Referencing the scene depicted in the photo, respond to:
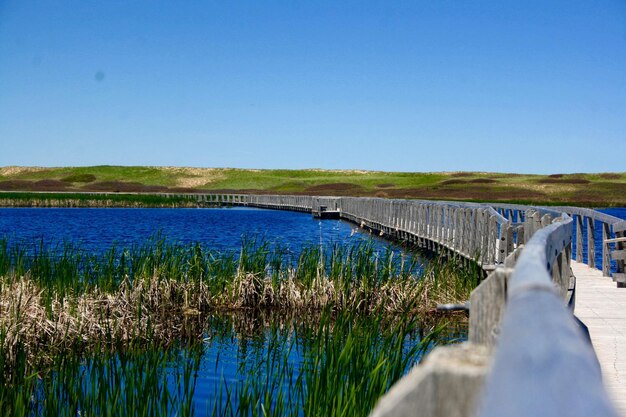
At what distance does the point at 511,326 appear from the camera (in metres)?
0.93

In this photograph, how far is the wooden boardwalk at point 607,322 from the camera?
5.36 metres

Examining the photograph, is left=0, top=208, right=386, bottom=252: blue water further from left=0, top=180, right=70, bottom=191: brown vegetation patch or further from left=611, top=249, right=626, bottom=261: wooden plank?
left=0, top=180, right=70, bottom=191: brown vegetation patch

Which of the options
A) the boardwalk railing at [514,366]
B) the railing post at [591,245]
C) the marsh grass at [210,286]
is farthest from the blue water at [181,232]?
the boardwalk railing at [514,366]

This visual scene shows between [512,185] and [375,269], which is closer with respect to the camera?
[375,269]

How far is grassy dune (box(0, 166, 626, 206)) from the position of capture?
96.6m

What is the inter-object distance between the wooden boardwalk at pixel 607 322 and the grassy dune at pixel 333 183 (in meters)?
72.9

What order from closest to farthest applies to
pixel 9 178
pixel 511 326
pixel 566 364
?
pixel 566 364 < pixel 511 326 < pixel 9 178

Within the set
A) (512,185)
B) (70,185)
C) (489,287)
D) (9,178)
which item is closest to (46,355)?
(489,287)

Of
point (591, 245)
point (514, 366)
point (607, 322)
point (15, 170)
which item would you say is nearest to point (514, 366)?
point (514, 366)

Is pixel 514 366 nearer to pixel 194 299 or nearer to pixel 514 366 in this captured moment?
pixel 514 366

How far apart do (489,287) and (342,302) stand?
9.70 metres

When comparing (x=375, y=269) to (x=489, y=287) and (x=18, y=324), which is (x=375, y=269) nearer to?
(x=18, y=324)

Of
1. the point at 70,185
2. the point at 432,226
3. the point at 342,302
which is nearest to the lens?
the point at 342,302

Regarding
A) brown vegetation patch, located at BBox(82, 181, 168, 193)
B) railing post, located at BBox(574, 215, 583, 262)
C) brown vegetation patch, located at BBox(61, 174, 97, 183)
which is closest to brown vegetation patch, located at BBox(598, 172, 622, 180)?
brown vegetation patch, located at BBox(82, 181, 168, 193)
